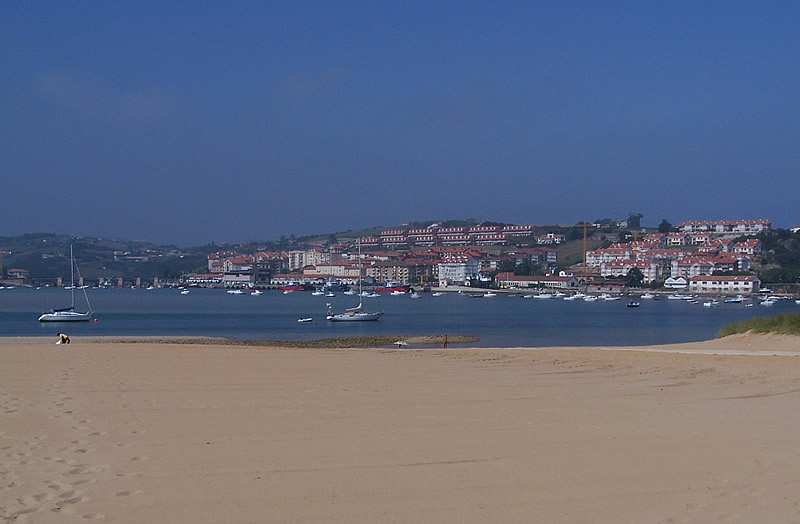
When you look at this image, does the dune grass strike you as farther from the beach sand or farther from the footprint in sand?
the footprint in sand

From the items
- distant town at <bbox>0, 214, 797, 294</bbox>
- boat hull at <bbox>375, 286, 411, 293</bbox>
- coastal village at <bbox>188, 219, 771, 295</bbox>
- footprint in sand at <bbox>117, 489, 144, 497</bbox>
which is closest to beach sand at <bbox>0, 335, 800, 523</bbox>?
footprint in sand at <bbox>117, 489, 144, 497</bbox>

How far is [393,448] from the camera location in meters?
6.59

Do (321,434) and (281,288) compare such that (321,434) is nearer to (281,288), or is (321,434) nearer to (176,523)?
(176,523)

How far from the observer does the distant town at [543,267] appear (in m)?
135

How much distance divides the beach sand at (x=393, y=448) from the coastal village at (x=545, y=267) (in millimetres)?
119285

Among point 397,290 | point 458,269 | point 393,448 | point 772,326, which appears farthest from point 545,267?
point 393,448

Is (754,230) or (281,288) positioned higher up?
(754,230)

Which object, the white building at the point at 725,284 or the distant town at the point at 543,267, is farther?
the distant town at the point at 543,267

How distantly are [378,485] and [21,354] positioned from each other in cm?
1285

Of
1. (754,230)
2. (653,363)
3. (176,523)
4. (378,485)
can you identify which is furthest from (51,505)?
(754,230)

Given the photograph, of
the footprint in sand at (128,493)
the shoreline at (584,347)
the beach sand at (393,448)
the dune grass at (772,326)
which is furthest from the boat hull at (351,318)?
the footprint in sand at (128,493)

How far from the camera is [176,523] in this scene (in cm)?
467

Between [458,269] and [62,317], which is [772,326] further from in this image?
[458,269]

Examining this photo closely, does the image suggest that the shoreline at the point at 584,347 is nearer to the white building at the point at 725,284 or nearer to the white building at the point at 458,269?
the white building at the point at 725,284
